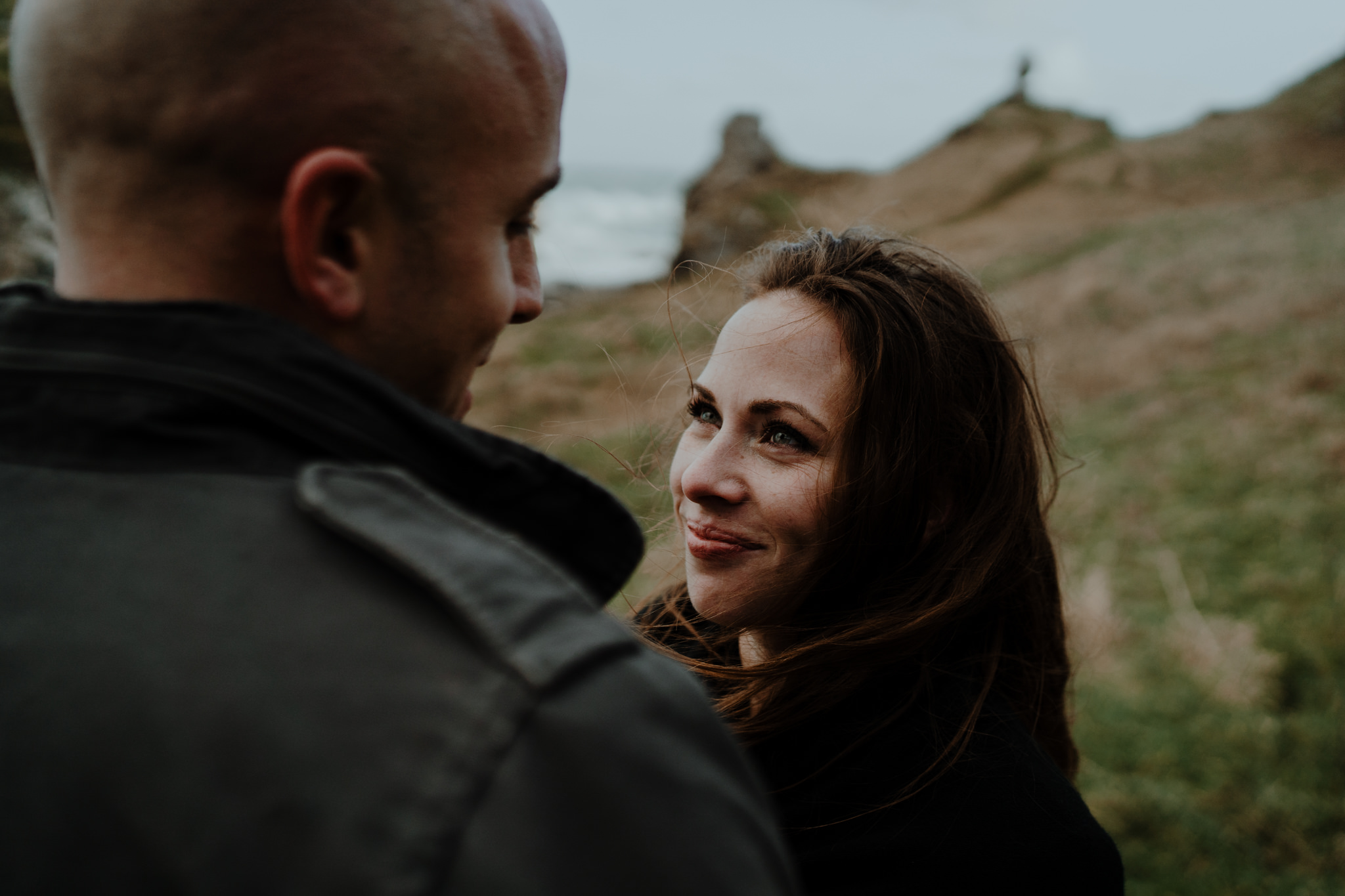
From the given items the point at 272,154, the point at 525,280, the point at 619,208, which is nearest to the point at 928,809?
the point at 525,280

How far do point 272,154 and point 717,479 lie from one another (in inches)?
52.3

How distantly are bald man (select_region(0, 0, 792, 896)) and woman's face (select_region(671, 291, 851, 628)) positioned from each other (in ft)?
3.36

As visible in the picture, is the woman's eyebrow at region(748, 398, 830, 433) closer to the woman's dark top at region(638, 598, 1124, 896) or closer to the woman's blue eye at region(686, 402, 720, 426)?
the woman's blue eye at region(686, 402, 720, 426)

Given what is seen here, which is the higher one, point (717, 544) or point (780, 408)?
point (780, 408)

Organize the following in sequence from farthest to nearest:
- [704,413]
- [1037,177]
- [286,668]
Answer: [1037,177] < [704,413] < [286,668]

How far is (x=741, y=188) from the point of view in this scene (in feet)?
128

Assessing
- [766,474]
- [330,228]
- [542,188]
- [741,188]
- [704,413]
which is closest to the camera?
[330,228]

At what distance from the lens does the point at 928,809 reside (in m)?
1.72

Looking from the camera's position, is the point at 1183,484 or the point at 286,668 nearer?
the point at 286,668

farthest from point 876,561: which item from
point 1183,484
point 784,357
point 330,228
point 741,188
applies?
point 741,188

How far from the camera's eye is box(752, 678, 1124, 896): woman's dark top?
1639 mm

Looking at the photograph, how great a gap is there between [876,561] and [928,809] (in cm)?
58

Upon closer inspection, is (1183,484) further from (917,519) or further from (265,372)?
(265,372)

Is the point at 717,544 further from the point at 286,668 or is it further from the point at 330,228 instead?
the point at 286,668
